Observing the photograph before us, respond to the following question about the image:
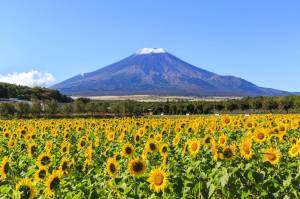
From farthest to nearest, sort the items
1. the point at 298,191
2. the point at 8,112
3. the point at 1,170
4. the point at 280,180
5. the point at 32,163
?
the point at 8,112, the point at 32,163, the point at 1,170, the point at 280,180, the point at 298,191

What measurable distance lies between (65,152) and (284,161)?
389cm

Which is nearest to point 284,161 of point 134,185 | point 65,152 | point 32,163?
point 134,185

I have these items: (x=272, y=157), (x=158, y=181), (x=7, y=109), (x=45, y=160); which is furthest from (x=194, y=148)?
(x=7, y=109)

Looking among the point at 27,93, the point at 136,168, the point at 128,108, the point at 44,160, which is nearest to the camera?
the point at 136,168

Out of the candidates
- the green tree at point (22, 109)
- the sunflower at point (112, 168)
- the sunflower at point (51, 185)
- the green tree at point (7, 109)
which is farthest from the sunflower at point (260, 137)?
the green tree at point (22, 109)

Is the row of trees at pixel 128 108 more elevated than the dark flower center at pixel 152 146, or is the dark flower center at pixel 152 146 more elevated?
the dark flower center at pixel 152 146

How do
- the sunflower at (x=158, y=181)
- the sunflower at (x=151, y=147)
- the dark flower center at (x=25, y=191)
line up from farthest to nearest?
the sunflower at (x=151, y=147) → the sunflower at (x=158, y=181) → the dark flower center at (x=25, y=191)

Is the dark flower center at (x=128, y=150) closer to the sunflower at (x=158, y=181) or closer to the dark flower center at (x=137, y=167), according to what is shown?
the dark flower center at (x=137, y=167)

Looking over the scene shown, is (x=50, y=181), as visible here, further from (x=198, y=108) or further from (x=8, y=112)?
(x=198, y=108)

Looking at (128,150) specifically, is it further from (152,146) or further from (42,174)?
(42,174)

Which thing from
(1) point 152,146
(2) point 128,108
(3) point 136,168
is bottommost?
(2) point 128,108

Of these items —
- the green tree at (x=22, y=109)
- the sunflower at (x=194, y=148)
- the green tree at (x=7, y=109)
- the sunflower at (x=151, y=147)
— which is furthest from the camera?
the green tree at (x=22, y=109)

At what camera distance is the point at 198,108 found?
71938mm

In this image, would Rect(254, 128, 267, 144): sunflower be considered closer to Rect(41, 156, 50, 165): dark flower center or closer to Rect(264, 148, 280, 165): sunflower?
Rect(264, 148, 280, 165): sunflower
